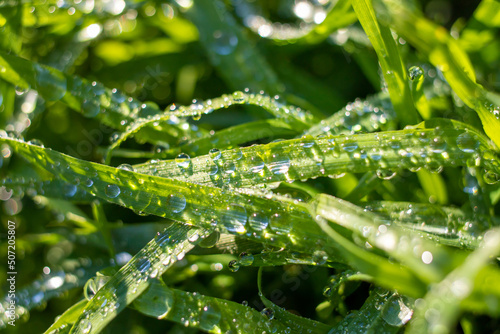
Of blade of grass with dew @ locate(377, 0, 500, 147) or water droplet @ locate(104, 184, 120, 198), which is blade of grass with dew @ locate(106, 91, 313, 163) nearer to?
water droplet @ locate(104, 184, 120, 198)

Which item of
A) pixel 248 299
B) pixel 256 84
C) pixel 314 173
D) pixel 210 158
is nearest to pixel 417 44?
pixel 314 173

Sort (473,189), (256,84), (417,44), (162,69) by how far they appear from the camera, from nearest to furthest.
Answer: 1. (417,44)
2. (473,189)
3. (256,84)
4. (162,69)

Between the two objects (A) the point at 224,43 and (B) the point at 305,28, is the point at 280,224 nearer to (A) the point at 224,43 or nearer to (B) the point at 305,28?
(A) the point at 224,43

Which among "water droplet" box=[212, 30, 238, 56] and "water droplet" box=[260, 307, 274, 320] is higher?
"water droplet" box=[212, 30, 238, 56]

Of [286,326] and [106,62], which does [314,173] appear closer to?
[286,326]

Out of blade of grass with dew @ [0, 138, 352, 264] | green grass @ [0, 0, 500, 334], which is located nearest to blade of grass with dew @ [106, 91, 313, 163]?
green grass @ [0, 0, 500, 334]

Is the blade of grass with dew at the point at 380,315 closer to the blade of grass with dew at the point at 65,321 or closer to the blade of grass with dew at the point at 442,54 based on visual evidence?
the blade of grass with dew at the point at 442,54
